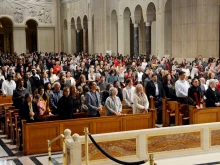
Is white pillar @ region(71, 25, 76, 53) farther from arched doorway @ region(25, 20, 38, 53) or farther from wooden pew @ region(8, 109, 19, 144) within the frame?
wooden pew @ region(8, 109, 19, 144)

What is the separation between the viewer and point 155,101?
13.2 m

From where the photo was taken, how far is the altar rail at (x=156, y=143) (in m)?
8.48

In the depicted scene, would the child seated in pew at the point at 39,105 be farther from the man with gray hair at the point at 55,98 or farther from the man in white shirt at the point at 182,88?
the man in white shirt at the point at 182,88

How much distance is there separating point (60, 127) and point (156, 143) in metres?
2.46

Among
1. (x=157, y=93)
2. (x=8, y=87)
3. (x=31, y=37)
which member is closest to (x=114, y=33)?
(x=31, y=37)

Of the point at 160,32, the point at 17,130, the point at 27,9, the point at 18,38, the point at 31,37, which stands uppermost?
the point at 27,9

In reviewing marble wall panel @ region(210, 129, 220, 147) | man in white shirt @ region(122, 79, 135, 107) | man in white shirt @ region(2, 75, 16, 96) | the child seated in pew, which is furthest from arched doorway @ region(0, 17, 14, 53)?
marble wall panel @ region(210, 129, 220, 147)

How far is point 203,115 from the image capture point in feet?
36.9

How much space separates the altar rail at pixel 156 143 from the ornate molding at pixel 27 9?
110ft

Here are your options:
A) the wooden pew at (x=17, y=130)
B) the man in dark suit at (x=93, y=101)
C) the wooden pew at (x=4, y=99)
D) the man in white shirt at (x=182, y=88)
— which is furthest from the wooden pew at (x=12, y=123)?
the man in white shirt at (x=182, y=88)

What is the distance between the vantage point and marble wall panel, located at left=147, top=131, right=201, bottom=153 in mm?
8922

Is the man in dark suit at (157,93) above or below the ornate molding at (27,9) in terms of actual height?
below

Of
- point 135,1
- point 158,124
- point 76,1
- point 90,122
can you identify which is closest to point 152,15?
point 135,1

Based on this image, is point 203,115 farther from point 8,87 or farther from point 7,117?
→ point 8,87
